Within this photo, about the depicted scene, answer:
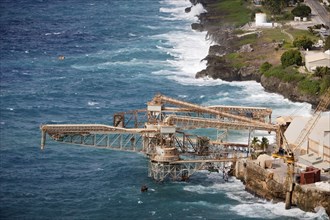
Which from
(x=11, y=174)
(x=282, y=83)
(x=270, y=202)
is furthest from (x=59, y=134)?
(x=282, y=83)

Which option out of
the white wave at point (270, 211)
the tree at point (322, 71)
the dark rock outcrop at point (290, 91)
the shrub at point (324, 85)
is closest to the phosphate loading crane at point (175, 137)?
the white wave at point (270, 211)

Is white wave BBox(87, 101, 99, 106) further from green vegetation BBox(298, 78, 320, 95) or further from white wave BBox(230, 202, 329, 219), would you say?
white wave BBox(230, 202, 329, 219)

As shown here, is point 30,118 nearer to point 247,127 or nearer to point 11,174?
point 11,174

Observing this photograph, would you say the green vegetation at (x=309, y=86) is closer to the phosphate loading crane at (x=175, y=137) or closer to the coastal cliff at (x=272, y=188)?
the phosphate loading crane at (x=175, y=137)

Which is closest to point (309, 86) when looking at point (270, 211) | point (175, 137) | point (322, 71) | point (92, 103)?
point (322, 71)

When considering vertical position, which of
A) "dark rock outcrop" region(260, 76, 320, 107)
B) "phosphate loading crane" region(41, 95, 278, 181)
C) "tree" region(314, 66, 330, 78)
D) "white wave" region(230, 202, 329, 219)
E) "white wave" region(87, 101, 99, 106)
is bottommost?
"white wave" region(230, 202, 329, 219)

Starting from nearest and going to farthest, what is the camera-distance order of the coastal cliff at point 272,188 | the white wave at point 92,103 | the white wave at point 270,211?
the white wave at point 270,211, the coastal cliff at point 272,188, the white wave at point 92,103

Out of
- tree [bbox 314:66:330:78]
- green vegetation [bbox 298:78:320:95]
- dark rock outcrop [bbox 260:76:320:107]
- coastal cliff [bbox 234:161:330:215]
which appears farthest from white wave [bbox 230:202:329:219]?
tree [bbox 314:66:330:78]

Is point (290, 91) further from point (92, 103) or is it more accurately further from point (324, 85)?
point (92, 103)
